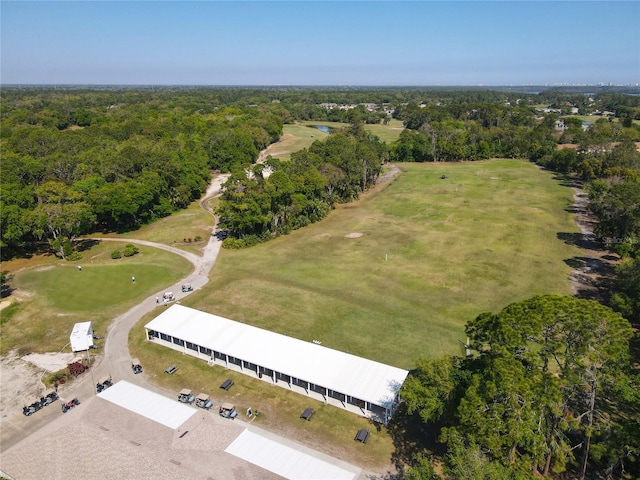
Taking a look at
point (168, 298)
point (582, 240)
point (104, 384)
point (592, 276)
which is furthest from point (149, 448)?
point (582, 240)

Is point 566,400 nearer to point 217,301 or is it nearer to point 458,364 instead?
point 458,364

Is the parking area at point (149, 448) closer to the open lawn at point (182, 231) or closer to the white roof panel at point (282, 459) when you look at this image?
the white roof panel at point (282, 459)

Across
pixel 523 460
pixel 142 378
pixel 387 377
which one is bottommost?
pixel 142 378

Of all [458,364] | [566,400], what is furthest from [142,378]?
[566,400]

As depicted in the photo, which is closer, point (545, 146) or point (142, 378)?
point (142, 378)

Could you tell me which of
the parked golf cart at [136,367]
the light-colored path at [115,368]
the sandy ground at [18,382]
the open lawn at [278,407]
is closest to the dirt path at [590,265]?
the open lawn at [278,407]

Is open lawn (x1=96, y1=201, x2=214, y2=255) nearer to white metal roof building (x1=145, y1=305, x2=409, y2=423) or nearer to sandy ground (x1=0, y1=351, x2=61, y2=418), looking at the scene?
white metal roof building (x1=145, y1=305, x2=409, y2=423)
